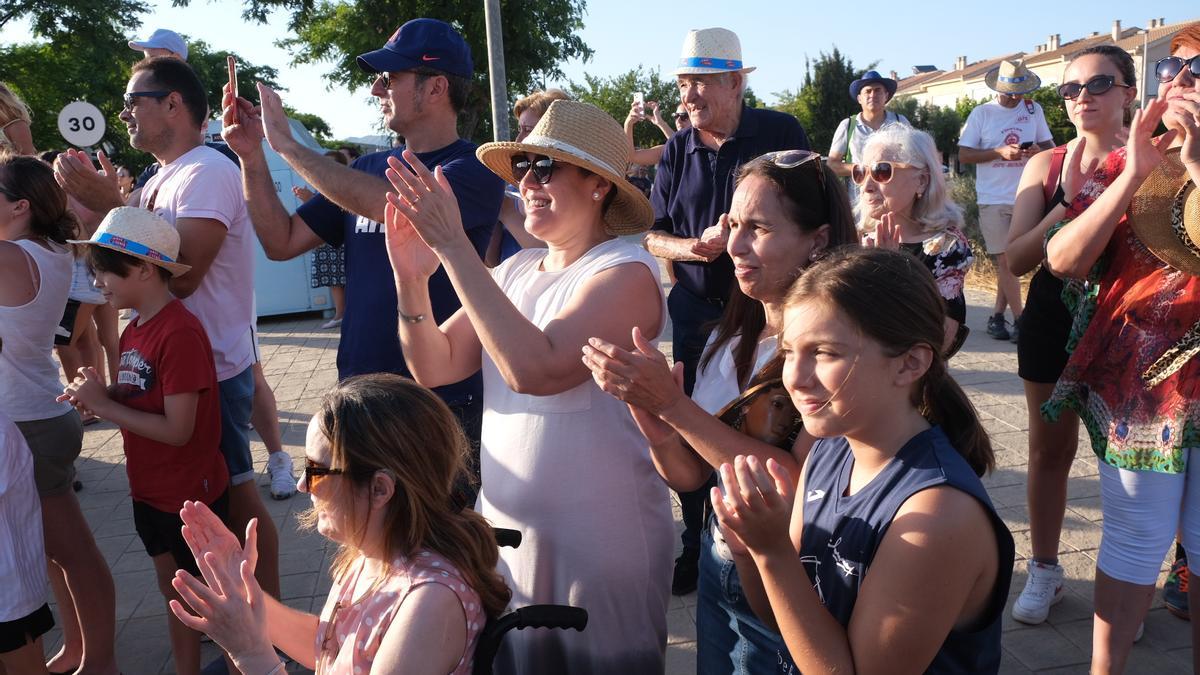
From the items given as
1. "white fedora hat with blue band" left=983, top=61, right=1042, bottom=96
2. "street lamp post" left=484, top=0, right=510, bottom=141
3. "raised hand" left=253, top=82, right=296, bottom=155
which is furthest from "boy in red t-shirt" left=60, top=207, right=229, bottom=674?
"white fedora hat with blue band" left=983, top=61, right=1042, bottom=96

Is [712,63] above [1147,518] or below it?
above

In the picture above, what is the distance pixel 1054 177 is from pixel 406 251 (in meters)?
2.19

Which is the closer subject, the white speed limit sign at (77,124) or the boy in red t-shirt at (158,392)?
the boy in red t-shirt at (158,392)

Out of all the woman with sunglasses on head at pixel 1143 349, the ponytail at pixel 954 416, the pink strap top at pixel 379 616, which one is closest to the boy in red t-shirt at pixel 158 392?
the pink strap top at pixel 379 616

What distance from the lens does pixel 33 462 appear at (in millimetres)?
3043

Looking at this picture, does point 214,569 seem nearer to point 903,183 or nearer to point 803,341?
point 803,341

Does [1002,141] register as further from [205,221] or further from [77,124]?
[77,124]

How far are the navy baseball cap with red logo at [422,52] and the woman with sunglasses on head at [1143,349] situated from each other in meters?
1.98

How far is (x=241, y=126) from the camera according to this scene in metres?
3.13

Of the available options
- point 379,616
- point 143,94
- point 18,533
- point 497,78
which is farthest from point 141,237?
point 497,78

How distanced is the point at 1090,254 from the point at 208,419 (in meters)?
2.76

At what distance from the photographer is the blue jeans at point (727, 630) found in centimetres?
181

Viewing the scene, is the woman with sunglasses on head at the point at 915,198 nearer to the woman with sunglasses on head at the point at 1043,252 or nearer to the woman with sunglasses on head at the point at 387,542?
the woman with sunglasses on head at the point at 1043,252

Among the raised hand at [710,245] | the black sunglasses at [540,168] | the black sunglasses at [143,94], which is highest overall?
the black sunglasses at [143,94]
